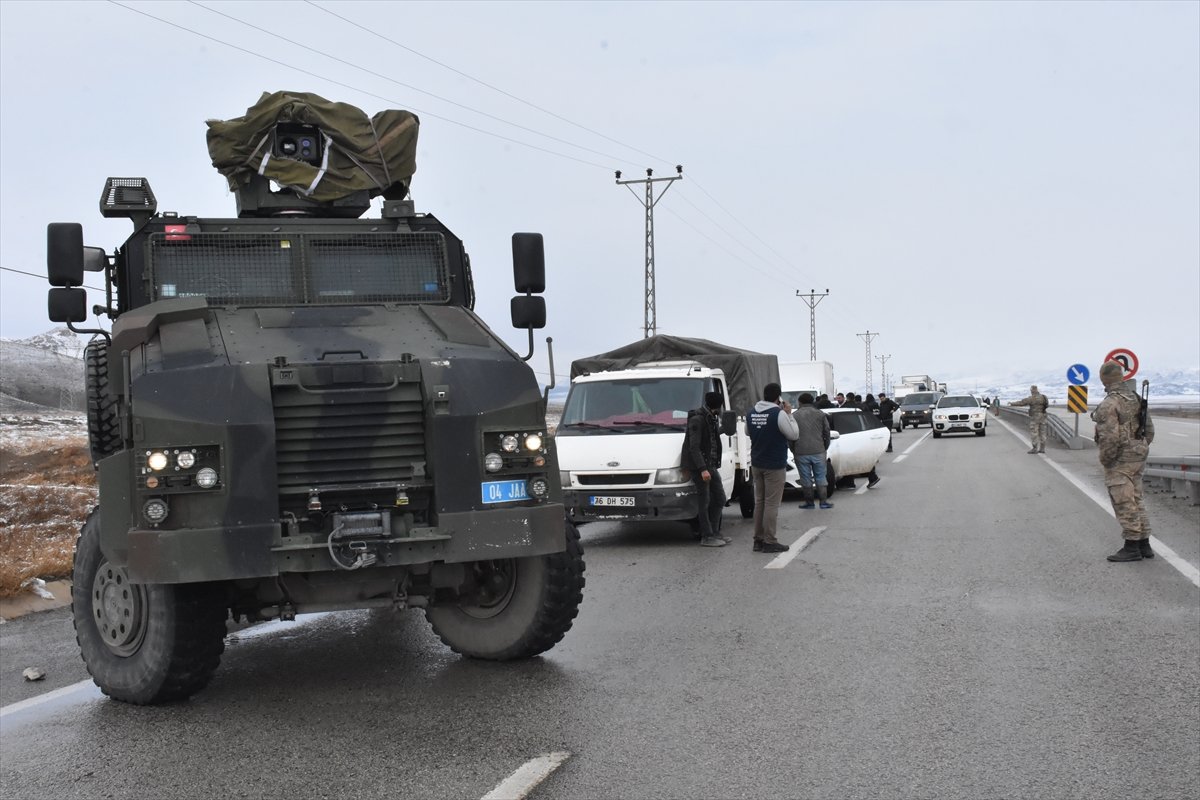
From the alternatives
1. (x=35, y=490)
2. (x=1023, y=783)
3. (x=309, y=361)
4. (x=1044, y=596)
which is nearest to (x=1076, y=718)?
(x=1023, y=783)

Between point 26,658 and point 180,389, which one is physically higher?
point 180,389

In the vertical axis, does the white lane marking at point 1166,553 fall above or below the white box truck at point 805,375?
below

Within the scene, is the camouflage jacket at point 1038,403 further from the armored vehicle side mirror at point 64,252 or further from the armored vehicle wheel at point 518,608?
the armored vehicle side mirror at point 64,252

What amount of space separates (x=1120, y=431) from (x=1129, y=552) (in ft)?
3.76

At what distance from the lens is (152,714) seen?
6.02 m

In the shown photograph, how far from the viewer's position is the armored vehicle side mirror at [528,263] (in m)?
7.91

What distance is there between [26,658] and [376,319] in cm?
339

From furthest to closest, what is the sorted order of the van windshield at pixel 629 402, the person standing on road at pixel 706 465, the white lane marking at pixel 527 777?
1. the van windshield at pixel 629 402
2. the person standing on road at pixel 706 465
3. the white lane marking at pixel 527 777


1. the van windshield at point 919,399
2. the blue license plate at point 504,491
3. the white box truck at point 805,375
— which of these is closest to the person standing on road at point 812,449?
the blue license plate at point 504,491

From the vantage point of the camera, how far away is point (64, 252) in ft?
22.9

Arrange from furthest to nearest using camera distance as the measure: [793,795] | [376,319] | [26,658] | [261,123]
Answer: [261,123] < [26,658] < [376,319] < [793,795]

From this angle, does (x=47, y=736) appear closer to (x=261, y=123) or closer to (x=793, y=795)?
(x=793, y=795)

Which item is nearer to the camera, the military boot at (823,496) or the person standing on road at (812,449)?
the person standing on road at (812,449)

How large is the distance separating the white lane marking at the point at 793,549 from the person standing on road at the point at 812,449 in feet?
8.35
